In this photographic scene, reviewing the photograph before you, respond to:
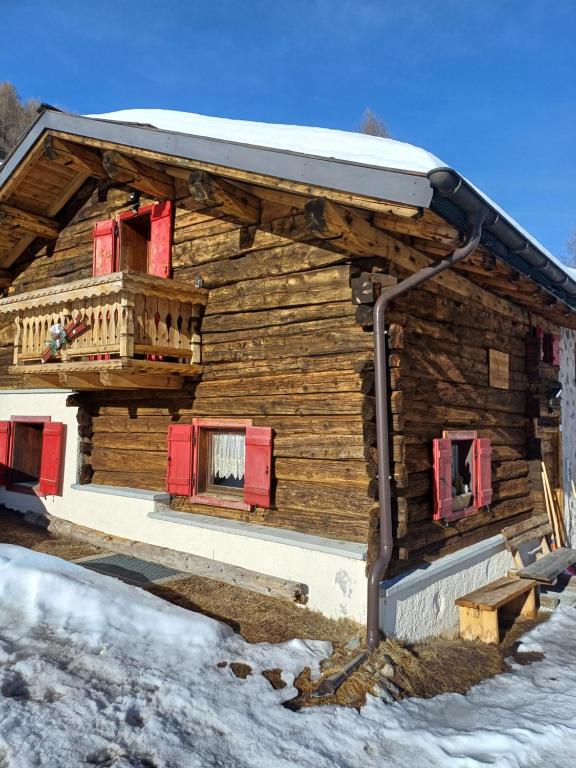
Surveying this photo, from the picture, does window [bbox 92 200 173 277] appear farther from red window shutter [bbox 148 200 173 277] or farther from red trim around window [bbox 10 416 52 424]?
red trim around window [bbox 10 416 52 424]

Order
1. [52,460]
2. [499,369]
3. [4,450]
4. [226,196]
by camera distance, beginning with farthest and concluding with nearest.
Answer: [4,450] → [52,460] → [499,369] → [226,196]

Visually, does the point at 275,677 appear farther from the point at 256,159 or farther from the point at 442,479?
the point at 256,159

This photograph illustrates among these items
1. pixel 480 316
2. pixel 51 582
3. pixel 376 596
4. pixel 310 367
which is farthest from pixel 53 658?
pixel 480 316

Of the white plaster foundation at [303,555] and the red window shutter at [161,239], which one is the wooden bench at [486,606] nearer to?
the white plaster foundation at [303,555]

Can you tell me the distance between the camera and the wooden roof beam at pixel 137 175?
7.91 metres

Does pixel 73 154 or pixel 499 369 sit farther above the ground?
pixel 73 154

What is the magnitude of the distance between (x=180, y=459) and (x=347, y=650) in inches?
136

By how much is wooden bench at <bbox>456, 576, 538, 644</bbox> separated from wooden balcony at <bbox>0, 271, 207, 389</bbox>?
446cm

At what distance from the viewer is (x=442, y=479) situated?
6.79 meters

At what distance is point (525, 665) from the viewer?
6129mm

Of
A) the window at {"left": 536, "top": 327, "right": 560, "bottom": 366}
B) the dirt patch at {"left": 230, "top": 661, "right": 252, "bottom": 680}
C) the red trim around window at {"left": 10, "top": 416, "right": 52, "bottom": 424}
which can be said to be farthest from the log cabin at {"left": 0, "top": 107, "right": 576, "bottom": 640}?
the dirt patch at {"left": 230, "top": 661, "right": 252, "bottom": 680}

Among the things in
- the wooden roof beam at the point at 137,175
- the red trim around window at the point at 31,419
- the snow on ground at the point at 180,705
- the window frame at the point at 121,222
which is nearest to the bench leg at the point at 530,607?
the snow on ground at the point at 180,705

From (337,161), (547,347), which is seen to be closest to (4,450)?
(337,161)

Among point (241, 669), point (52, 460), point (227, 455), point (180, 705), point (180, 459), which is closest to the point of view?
point (180, 705)
